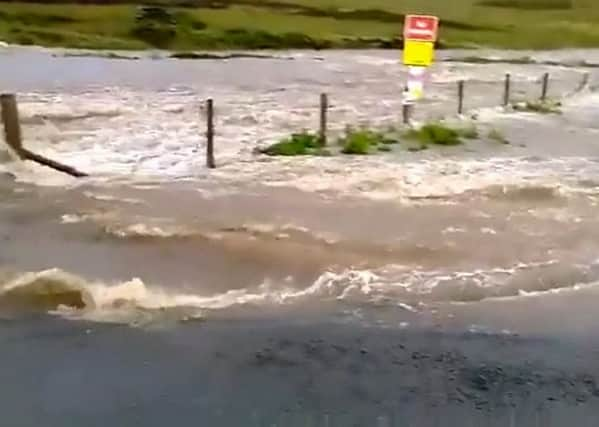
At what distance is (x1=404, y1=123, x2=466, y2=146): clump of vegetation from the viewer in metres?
19.2

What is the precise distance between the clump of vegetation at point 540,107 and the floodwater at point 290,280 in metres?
3.96

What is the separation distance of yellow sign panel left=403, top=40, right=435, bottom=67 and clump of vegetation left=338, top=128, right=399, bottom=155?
147cm

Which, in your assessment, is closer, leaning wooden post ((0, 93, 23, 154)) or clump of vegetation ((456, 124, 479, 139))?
leaning wooden post ((0, 93, 23, 154))

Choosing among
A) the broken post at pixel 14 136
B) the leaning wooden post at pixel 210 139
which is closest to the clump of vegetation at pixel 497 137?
the leaning wooden post at pixel 210 139

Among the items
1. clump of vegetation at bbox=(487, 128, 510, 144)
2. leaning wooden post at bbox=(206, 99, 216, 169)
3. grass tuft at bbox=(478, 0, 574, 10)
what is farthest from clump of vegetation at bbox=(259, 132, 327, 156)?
grass tuft at bbox=(478, 0, 574, 10)

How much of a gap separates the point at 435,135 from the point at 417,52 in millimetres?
1605

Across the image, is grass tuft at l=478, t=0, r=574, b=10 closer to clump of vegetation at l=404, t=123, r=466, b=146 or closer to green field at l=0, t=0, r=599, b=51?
green field at l=0, t=0, r=599, b=51

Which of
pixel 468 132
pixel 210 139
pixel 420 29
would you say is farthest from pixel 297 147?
pixel 468 132

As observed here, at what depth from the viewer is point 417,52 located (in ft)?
62.1

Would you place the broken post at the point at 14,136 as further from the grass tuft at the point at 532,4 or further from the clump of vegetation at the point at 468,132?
the grass tuft at the point at 532,4

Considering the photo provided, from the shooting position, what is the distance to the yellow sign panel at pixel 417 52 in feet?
61.8

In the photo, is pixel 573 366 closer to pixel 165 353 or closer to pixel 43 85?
pixel 165 353

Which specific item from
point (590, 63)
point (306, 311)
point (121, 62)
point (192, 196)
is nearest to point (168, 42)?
point (121, 62)

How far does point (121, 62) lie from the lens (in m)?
43.3
